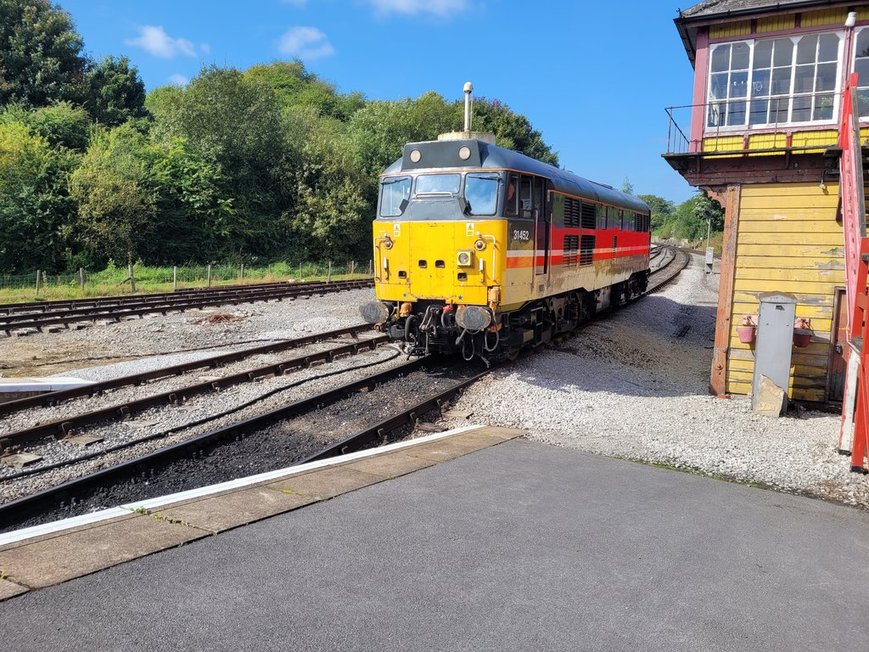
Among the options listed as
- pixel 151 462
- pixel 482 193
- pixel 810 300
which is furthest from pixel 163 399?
pixel 810 300

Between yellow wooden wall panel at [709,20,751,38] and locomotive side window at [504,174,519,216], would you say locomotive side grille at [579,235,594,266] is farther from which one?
yellow wooden wall panel at [709,20,751,38]

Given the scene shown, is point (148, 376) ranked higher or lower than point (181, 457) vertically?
Answer: higher

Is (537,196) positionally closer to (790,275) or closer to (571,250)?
(571,250)

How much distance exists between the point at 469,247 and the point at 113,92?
4356 cm

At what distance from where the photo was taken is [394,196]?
11391 mm

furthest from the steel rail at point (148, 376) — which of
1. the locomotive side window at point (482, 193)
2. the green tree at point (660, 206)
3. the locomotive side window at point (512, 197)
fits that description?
the green tree at point (660, 206)

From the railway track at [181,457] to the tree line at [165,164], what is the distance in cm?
2552

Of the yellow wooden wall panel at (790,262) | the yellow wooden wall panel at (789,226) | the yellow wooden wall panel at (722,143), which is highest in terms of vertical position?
the yellow wooden wall panel at (722,143)

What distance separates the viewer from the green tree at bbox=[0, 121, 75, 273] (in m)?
29.2

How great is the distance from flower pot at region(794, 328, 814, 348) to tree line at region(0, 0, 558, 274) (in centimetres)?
2922

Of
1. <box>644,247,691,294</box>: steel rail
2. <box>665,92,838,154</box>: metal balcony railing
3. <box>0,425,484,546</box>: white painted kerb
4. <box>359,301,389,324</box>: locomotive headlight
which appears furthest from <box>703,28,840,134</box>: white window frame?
<box>644,247,691,294</box>: steel rail

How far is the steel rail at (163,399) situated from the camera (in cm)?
775

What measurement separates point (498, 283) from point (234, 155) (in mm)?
33054

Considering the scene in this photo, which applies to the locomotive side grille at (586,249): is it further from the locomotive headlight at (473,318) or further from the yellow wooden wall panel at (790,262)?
the locomotive headlight at (473,318)
